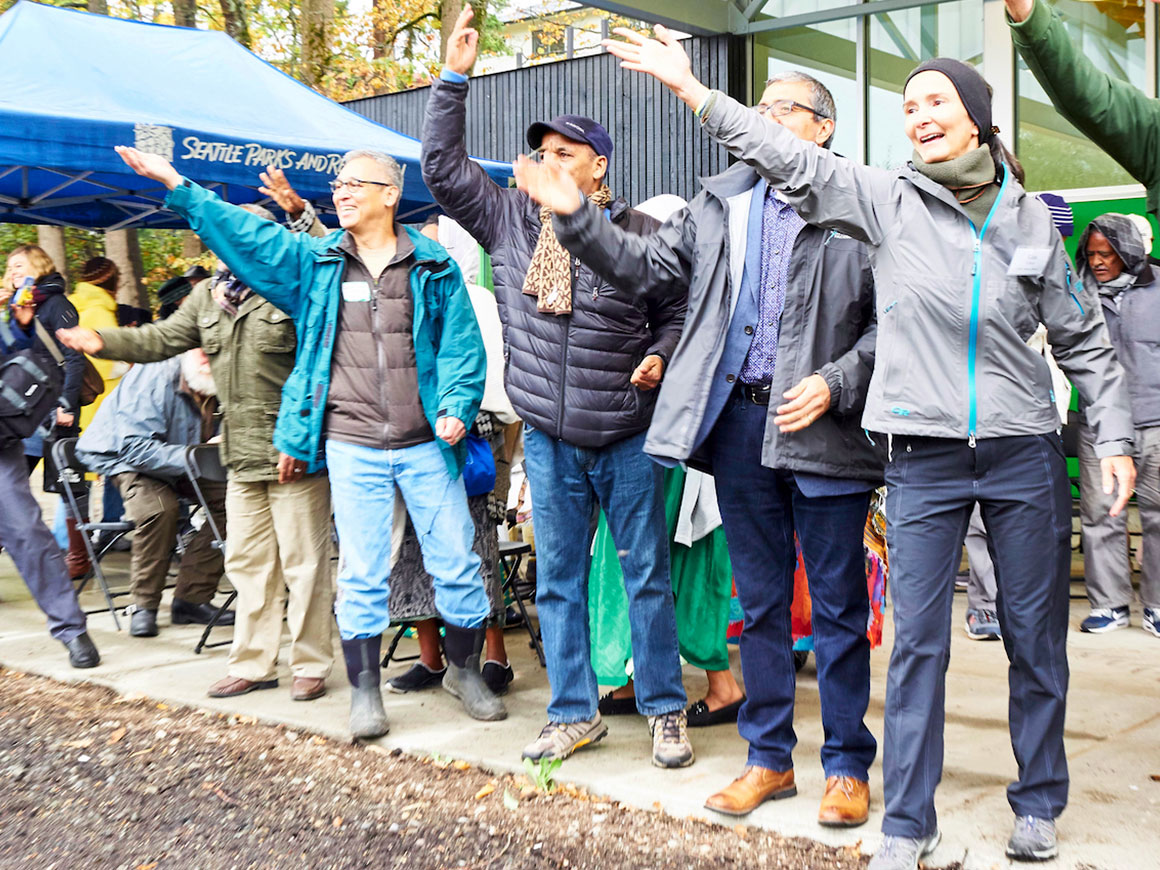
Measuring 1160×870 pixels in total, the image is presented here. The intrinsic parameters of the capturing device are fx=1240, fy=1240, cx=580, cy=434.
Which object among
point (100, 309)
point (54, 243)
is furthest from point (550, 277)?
point (54, 243)

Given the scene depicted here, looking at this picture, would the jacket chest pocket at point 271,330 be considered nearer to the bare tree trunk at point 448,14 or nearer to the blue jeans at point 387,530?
the blue jeans at point 387,530

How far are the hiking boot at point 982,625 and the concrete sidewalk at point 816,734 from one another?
0.07m

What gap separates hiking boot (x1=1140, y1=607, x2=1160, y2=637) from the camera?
6.31 m

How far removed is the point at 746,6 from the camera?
9930 millimetres

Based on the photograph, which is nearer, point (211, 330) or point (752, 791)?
point (752, 791)

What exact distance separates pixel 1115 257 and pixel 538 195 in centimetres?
431

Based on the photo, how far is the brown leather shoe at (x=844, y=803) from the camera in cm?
358

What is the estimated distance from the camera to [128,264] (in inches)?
529

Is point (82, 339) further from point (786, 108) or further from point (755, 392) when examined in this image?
point (786, 108)

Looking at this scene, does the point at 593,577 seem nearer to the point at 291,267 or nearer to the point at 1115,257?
the point at 291,267

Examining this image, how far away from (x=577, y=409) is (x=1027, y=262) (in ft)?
5.30

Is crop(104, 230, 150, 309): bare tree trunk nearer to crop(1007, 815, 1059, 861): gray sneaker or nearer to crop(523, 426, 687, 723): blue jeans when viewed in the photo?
crop(523, 426, 687, 723): blue jeans

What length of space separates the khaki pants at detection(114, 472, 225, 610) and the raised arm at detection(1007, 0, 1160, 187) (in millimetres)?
5031

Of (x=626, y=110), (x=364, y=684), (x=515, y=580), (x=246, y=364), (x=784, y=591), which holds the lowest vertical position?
(x=364, y=684)
